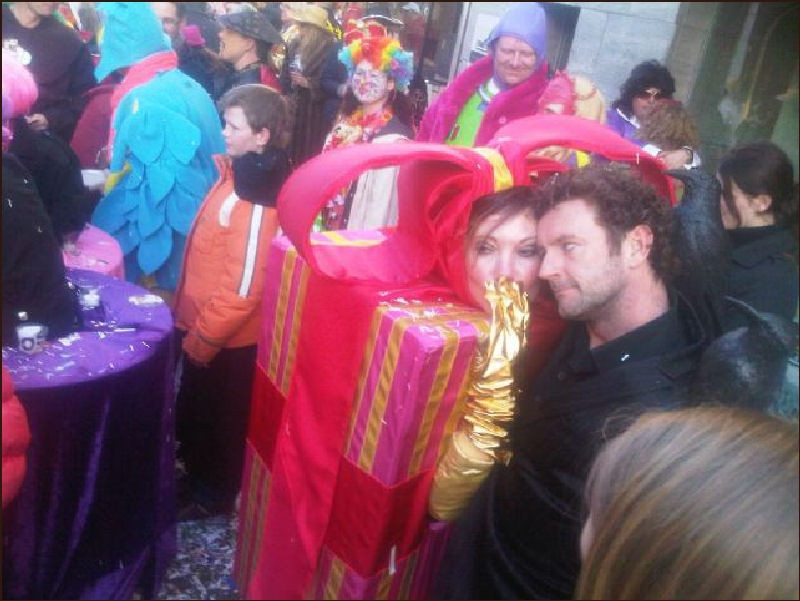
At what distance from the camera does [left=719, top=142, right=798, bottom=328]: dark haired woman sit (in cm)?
204

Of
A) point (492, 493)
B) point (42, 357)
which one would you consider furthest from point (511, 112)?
point (42, 357)

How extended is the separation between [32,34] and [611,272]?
12.5 ft

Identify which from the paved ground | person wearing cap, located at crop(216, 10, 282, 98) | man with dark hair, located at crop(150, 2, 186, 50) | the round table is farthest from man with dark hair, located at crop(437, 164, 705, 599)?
man with dark hair, located at crop(150, 2, 186, 50)

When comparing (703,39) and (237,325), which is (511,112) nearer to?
(237,325)

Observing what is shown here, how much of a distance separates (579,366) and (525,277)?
24cm

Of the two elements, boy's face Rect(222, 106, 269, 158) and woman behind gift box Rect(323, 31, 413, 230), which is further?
woman behind gift box Rect(323, 31, 413, 230)

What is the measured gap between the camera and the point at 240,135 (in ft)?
8.04

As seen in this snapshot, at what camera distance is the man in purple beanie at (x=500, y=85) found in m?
2.66

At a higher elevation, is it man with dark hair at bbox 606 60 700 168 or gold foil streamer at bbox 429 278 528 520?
man with dark hair at bbox 606 60 700 168

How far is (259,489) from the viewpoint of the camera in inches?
75.5

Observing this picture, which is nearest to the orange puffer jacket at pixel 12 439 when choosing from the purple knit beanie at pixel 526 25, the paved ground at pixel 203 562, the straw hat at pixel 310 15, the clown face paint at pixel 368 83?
the paved ground at pixel 203 562

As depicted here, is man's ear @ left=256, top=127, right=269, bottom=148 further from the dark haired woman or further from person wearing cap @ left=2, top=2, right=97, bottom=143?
person wearing cap @ left=2, top=2, right=97, bottom=143

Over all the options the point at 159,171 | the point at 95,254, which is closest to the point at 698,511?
the point at 95,254

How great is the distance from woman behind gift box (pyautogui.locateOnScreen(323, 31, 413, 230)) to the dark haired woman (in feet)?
5.04
